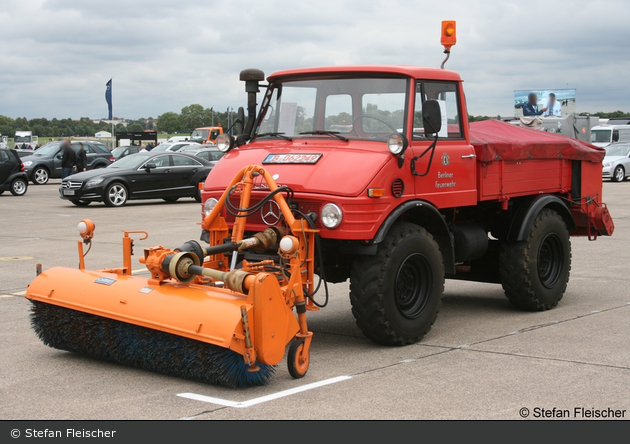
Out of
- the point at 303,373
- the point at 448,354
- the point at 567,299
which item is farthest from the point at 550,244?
the point at 303,373

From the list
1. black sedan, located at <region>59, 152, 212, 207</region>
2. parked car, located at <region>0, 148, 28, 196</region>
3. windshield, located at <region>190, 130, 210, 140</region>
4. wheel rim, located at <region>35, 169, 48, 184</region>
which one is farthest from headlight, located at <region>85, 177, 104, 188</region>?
windshield, located at <region>190, 130, 210, 140</region>

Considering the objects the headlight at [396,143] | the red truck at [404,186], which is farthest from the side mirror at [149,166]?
the headlight at [396,143]

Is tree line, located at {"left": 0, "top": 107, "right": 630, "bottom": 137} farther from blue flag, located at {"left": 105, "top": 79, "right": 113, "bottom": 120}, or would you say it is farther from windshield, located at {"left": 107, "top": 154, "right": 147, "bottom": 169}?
windshield, located at {"left": 107, "top": 154, "right": 147, "bottom": 169}

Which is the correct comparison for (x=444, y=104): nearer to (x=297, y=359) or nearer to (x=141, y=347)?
(x=297, y=359)

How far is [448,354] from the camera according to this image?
656 cm

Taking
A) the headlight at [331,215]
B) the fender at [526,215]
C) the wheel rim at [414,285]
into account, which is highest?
the headlight at [331,215]

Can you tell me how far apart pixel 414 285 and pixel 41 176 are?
2896 cm

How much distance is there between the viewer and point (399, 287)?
686 cm

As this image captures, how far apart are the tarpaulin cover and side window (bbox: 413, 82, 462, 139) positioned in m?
0.29

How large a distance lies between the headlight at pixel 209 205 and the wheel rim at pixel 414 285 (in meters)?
1.71

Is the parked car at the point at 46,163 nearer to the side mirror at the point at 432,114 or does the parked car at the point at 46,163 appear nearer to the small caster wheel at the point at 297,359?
the side mirror at the point at 432,114

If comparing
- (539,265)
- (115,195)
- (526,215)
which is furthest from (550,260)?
(115,195)

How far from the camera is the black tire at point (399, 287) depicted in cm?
645
